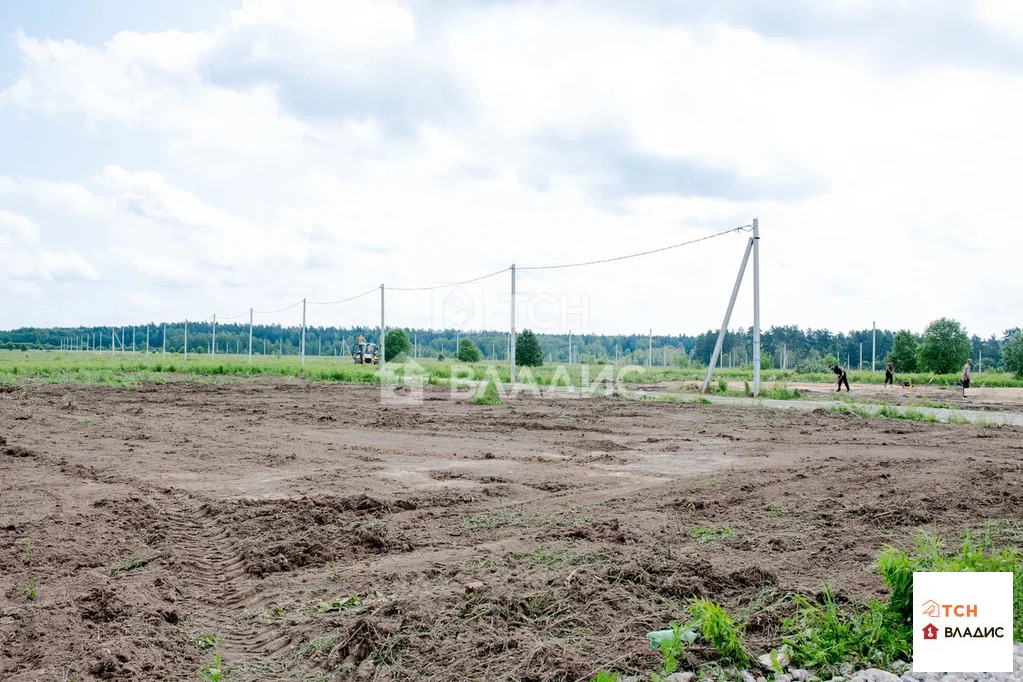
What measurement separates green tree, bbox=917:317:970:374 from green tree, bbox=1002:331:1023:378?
9.09 ft

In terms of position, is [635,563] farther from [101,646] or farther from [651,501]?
[101,646]

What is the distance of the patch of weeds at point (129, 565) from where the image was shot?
18.4ft

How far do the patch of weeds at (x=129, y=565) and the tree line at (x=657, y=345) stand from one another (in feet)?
134

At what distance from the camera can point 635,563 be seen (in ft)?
17.0

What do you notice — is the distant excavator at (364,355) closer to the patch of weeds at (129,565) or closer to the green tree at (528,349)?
the green tree at (528,349)

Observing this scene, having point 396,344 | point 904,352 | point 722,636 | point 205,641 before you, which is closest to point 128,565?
point 205,641

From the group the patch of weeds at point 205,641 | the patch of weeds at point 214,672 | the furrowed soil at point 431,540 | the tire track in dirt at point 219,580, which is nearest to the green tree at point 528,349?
the furrowed soil at point 431,540

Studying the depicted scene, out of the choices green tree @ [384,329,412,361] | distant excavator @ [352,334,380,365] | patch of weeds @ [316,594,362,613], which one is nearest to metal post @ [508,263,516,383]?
distant excavator @ [352,334,380,365]

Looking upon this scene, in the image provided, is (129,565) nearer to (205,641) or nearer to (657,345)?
(205,641)

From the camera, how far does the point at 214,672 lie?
4113mm

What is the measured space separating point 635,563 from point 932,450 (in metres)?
8.38

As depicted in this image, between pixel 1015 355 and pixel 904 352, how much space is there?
22.5ft

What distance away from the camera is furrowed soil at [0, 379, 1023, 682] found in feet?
13.9

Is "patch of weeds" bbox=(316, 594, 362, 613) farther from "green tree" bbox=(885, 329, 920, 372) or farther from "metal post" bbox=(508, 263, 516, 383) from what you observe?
"green tree" bbox=(885, 329, 920, 372)
